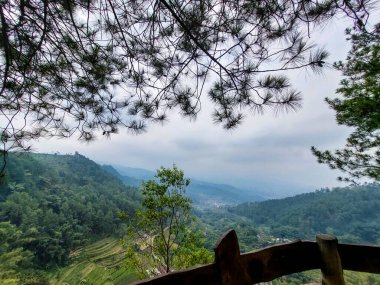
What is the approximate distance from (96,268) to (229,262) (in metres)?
31.6

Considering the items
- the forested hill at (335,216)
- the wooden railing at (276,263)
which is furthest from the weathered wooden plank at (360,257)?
the forested hill at (335,216)

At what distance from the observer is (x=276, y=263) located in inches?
37.3

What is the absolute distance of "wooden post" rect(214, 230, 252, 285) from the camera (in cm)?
79

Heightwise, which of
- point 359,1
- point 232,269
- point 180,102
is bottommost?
point 232,269

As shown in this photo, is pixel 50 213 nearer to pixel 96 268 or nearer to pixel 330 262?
pixel 96 268

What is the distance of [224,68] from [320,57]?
0.66 meters

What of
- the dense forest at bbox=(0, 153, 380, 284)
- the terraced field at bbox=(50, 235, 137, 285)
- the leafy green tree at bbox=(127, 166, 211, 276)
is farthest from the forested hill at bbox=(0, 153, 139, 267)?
the leafy green tree at bbox=(127, 166, 211, 276)

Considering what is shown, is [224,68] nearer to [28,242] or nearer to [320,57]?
[320,57]

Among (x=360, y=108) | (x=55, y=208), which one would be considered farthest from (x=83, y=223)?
(x=360, y=108)

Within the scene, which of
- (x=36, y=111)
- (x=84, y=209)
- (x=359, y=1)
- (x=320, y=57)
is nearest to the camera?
(x=359, y=1)

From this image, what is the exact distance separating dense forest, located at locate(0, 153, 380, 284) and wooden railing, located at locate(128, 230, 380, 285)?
1125 cm

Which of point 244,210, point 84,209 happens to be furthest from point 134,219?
point 244,210

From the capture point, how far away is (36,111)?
7.89 feet

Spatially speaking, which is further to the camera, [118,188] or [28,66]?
[118,188]
